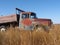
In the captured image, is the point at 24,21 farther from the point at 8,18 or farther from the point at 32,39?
the point at 32,39

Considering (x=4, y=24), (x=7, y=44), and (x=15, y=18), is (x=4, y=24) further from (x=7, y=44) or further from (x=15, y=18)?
(x=7, y=44)

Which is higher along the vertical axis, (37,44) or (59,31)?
(59,31)

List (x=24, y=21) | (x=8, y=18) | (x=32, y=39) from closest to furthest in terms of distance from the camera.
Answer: (x=32, y=39), (x=24, y=21), (x=8, y=18)

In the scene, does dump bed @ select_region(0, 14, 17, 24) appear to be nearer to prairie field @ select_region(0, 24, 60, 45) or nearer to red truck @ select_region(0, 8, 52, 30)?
red truck @ select_region(0, 8, 52, 30)

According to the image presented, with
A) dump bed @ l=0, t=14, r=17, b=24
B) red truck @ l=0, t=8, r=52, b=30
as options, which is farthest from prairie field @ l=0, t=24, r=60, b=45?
dump bed @ l=0, t=14, r=17, b=24

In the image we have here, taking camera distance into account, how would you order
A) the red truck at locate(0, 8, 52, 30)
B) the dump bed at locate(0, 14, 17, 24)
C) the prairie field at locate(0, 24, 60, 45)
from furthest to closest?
the dump bed at locate(0, 14, 17, 24) < the red truck at locate(0, 8, 52, 30) < the prairie field at locate(0, 24, 60, 45)

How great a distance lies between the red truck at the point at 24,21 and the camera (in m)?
13.5

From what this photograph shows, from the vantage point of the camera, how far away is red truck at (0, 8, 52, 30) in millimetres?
13495

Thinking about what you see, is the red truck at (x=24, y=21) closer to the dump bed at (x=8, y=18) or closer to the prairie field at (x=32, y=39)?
the dump bed at (x=8, y=18)

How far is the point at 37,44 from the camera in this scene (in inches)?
252

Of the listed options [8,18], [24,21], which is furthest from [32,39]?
[8,18]

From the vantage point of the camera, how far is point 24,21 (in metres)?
14.5

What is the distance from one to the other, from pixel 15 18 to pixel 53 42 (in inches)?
370

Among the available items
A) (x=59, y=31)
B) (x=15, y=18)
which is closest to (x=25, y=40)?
(x=59, y=31)
